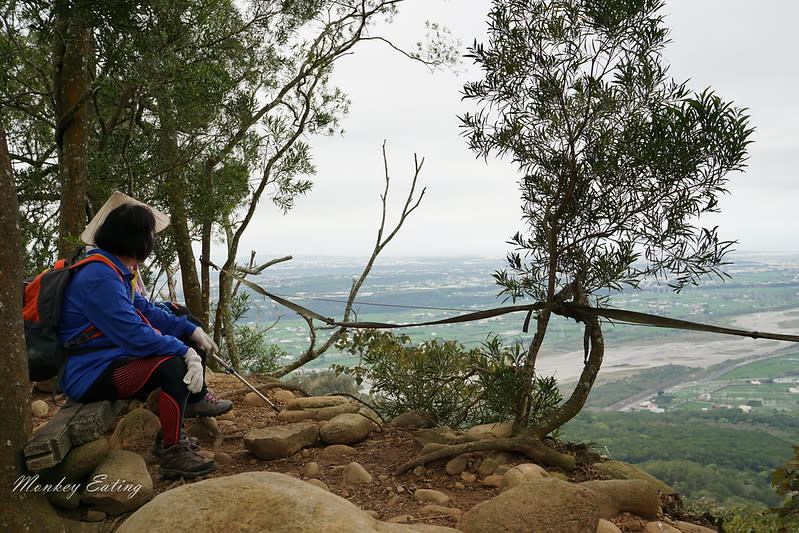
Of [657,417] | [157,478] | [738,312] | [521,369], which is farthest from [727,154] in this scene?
[738,312]

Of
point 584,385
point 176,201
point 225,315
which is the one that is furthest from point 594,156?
point 225,315

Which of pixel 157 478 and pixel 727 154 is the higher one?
pixel 727 154

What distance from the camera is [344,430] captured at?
4.63 m

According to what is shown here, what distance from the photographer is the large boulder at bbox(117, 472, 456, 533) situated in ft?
8.05

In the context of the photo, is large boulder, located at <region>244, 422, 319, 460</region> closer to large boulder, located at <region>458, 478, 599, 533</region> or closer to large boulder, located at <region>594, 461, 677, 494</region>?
large boulder, located at <region>458, 478, 599, 533</region>

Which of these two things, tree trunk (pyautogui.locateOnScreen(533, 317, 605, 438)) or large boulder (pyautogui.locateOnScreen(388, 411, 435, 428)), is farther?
large boulder (pyautogui.locateOnScreen(388, 411, 435, 428))

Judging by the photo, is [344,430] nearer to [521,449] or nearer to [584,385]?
[521,449]

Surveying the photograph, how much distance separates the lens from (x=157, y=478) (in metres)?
3.87

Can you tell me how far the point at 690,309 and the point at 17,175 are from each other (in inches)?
489

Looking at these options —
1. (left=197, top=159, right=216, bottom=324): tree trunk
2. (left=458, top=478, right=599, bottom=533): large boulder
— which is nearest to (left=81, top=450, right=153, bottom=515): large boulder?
(left=458, top=478, right=599, bottom=533): large boulder

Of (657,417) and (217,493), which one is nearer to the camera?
(217,493)

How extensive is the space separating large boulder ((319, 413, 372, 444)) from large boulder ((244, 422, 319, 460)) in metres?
0.14

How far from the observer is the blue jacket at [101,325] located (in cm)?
343

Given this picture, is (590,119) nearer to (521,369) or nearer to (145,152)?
(521,369)
